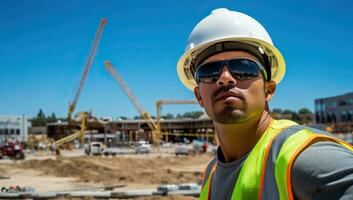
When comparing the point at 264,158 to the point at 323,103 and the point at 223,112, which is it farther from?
the point at 323,103

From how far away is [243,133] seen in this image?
1681 millimetres

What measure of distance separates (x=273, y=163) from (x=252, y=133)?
379 mm

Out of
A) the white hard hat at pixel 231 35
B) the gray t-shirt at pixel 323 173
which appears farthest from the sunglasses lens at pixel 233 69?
the gray t-shirt at pixel 323 173

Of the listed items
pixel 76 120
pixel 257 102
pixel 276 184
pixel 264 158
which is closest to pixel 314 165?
pixel 276 184

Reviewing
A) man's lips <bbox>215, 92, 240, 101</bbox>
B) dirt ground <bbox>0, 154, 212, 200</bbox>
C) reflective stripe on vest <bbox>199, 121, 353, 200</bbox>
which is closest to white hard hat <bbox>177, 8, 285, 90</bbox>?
man's lips <bbox>215, 92, 240, 101</bbox>

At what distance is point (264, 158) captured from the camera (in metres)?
1.41

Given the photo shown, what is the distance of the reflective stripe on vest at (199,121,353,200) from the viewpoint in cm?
117

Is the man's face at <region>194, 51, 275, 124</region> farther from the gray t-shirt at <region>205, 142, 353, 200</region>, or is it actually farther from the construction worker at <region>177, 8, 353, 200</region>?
the gray t-shirt at <region>205, 142, 353, 200</region>

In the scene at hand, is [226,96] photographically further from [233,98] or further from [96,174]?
[96,174]

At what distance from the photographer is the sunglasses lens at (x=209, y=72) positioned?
1710 millimetres

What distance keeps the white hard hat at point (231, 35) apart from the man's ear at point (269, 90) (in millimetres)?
101

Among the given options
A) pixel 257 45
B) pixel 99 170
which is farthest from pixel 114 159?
pixel 257 45

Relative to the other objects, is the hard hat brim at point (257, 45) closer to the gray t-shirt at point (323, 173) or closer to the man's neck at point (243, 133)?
the man's neck at point (243, 133)

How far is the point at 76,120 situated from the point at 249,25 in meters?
68.1
